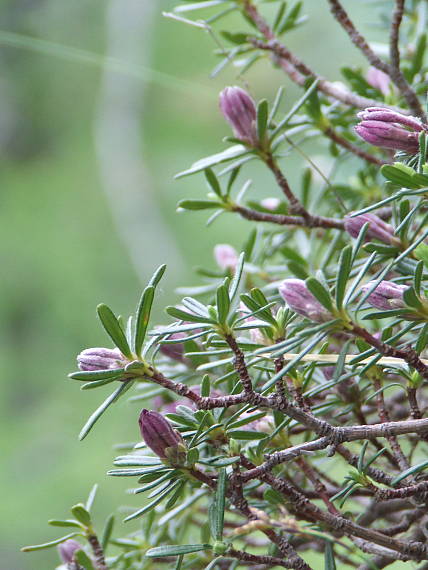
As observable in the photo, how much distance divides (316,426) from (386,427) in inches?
1.5

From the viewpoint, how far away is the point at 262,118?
1.83 feet

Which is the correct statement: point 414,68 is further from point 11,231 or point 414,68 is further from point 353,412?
Result: point 11,231

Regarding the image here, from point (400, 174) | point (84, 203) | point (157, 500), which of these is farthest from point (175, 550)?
point (84, 203)

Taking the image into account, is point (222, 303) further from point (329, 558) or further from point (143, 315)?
point (329, 558)

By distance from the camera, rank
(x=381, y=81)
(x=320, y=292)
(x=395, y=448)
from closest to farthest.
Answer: (x=320, y=292)
(x=395, y=448)
(x=381, y=81)

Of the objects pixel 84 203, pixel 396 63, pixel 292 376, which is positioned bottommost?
pixel 292 376

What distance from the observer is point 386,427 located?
0.39m

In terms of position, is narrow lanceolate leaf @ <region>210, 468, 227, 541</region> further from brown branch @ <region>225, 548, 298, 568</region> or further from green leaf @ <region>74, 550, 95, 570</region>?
green leaf @ <region>74, 550, 95, 570</region>

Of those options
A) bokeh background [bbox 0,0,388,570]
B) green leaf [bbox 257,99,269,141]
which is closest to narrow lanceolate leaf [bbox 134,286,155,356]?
green leaf [bbox 257,99,269,141]

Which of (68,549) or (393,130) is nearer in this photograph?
(393,130)

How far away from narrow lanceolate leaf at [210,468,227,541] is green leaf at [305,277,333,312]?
12 centimetres

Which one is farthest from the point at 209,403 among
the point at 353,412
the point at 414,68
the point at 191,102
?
the point at 191,102

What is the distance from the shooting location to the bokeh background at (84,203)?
182 centimetres

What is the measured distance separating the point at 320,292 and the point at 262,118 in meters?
0.25
